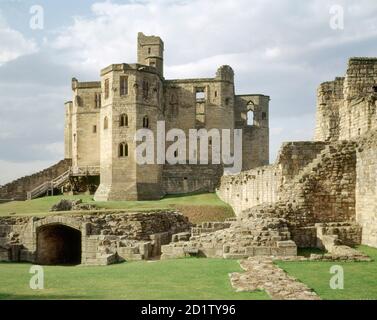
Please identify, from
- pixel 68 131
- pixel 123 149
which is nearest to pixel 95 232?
pixel 123 149

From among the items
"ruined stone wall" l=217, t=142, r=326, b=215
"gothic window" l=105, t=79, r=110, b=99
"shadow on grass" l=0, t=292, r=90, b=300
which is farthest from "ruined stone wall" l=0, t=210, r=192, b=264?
"gothic window" l=105, t=79, r=110, b=99

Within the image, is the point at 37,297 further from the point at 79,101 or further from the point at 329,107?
the point at 79,101

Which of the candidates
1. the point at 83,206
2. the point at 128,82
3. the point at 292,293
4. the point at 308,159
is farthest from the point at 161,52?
the point at 292,293

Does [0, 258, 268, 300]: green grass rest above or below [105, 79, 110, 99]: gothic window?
below

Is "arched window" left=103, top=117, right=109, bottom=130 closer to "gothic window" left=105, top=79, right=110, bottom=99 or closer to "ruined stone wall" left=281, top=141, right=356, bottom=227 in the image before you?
"gothic window" left=105, top=79, right=110, bottom=99

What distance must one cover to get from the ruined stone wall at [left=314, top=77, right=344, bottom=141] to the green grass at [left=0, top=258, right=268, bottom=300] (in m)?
14.6

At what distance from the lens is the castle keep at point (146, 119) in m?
52.1

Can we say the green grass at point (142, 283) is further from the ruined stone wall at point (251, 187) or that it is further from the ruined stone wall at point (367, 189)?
the ruined stone wall at point (251, 187)

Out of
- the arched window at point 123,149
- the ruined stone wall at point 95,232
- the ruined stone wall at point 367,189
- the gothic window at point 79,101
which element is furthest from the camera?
the gothic window at point 79,101

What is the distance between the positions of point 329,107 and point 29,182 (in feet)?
125

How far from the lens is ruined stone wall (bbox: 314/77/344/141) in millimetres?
30281

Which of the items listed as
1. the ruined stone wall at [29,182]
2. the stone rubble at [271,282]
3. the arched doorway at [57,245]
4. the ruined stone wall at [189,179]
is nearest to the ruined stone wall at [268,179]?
the ruined stone wall at [189,179]

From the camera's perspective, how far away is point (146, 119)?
5309 cm

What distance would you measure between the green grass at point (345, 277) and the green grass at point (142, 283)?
1.43 metres
